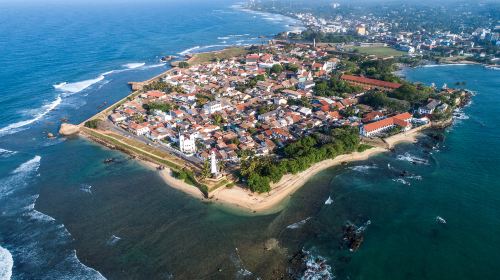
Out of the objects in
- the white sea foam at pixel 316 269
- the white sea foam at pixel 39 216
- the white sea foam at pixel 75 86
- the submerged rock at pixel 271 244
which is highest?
the white sea foam at pixel 316 269

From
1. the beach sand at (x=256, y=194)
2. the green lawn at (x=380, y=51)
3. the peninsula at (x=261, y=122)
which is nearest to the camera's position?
the beach sand at (x=256, y=194)

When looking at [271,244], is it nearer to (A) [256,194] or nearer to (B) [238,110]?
(A) [256,194]

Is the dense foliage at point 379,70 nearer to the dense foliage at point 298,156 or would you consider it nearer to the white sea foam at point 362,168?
the dense foliage at point 298,156

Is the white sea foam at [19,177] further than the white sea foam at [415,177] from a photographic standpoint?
No

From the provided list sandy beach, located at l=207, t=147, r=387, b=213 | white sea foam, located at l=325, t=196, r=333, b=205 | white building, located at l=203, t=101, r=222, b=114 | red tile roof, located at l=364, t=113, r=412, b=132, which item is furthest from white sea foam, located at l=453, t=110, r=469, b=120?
white building, located at l=203, t=101, r=222, b=114

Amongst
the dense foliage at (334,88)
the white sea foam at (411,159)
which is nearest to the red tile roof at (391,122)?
the white sea foam at (411,159)

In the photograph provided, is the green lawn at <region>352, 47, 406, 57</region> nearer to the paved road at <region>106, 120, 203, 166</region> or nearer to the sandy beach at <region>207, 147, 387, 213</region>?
the sandy beach at <region>207, 147, 387, 213</region>
